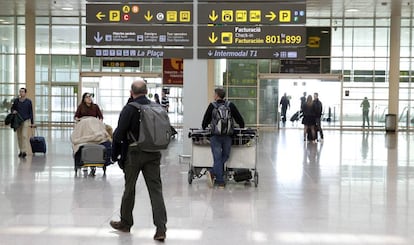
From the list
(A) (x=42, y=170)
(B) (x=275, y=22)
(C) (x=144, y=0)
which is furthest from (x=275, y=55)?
(A) (x=42, y=170)

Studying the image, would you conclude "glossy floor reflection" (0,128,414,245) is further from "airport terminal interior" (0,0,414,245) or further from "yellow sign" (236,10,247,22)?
"yellow sign" (236,10,247,22)

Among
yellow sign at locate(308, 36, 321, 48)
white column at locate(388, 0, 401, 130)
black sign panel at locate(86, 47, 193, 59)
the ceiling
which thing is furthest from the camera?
yellow sign at locate(308, 36, 321, 48)

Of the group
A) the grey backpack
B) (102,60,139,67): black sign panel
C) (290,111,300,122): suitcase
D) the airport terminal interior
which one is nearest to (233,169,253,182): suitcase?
the airport terminal interior

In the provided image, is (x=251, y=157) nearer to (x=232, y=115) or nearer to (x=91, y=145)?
(x=232, y=115)

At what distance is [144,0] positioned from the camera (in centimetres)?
1452

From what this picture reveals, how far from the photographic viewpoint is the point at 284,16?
1323 centimetres

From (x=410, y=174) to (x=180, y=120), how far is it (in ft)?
70.3

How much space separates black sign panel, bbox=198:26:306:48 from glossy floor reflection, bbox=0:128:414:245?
2747 mm

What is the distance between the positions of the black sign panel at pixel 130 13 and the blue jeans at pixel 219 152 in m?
3.79

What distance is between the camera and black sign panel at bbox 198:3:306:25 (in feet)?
43.2

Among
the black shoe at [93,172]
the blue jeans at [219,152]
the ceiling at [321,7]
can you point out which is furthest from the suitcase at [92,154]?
the ceiling at [321,7]

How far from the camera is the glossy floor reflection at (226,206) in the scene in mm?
6801

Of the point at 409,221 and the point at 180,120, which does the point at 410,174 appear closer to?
the point at 409,221

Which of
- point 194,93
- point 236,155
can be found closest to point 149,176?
point 236,155
